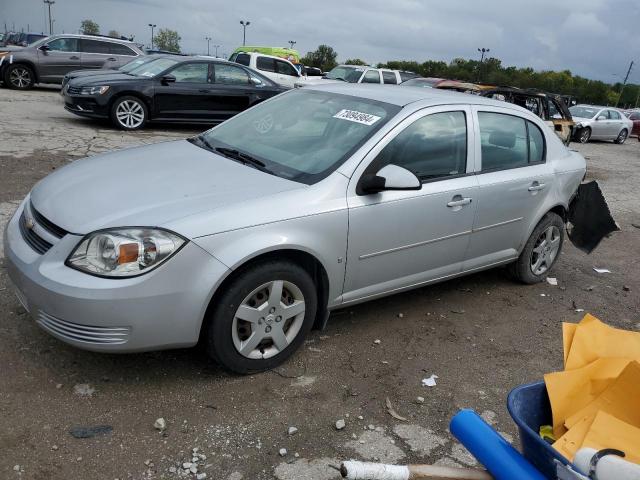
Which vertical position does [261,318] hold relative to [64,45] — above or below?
below

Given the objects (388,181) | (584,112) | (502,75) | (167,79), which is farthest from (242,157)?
(502,75)

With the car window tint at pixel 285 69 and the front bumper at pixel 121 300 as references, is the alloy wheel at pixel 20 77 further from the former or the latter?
the front bumper at pixel 121 300

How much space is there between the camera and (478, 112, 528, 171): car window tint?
4344 mm

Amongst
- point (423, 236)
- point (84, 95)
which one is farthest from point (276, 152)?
Result: point (84, 95)

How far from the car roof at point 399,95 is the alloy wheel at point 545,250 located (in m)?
1.22

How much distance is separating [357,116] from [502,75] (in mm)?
64837

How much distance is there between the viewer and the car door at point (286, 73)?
59.0 ft

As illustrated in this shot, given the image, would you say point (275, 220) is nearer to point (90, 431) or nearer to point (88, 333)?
point (88, 333)

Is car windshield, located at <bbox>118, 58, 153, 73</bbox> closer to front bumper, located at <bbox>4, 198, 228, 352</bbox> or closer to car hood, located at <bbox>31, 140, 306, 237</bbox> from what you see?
car hood, located at <bbox>31, 140, 306, 237</bbox>

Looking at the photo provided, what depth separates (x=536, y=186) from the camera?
4.68 meters

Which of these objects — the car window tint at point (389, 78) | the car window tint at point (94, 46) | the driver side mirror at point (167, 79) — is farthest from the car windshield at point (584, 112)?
the car window tint at point (94, 46)

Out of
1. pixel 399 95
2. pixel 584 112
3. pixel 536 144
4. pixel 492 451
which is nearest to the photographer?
pixel 492 451

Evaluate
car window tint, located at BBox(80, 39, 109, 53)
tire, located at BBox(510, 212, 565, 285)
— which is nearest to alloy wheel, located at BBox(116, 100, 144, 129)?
car window tint, located at BBox(80, 39, 109, 53)

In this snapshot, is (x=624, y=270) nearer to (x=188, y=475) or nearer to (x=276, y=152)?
(x=276, y=152)
